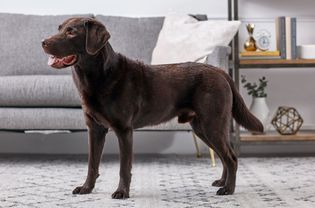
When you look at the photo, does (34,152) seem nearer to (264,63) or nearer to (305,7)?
(264,63)

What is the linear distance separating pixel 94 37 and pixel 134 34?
1.70 m

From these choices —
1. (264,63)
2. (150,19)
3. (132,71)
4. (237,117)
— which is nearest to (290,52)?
(264,63)

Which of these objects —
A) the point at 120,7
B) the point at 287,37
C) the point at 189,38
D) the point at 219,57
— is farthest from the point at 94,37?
the point at 120,7

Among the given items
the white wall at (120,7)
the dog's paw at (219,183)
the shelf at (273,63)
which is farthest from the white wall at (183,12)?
the dog's paw at (219,183)

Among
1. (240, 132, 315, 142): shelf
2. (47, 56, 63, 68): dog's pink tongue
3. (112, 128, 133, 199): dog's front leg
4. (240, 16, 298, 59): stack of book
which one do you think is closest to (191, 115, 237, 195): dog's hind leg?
(112, 128, 133, 199): dog's front leg

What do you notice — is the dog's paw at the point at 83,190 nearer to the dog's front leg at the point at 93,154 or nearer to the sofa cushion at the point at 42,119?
the dog's front leg at the point at 93,154

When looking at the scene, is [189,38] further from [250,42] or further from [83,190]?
[83,190]

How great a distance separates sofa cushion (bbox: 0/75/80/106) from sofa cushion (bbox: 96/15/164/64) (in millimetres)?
709

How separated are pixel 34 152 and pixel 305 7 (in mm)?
2072

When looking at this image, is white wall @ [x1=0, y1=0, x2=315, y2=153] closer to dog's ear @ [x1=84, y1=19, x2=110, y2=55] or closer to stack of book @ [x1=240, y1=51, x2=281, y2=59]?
stack of book @ [x1=240, y1=51, x2=281, y2=59]

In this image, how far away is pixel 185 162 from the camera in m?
3.40

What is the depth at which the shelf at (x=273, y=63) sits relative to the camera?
11.4ft

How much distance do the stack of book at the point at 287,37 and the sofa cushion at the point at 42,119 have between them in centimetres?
132

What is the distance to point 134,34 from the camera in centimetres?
374
